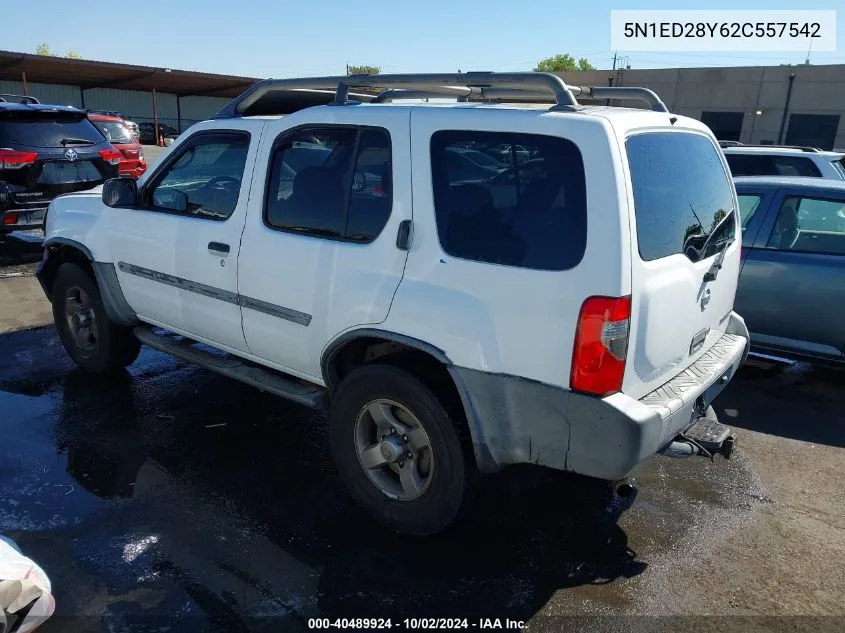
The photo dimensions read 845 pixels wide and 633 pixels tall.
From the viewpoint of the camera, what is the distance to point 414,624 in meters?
2.75

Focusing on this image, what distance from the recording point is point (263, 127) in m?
3.77

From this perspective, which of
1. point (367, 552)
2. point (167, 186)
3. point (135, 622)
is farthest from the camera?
point (167, 186)

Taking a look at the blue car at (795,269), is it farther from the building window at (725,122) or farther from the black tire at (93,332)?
the building window at (725,122)

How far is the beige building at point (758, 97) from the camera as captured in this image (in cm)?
3972

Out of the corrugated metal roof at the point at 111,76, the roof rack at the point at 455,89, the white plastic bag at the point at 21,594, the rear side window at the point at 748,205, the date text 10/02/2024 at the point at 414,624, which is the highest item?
the corrugated metal roof at the point at 111,76

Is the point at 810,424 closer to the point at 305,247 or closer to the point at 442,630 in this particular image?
the point at 442,630

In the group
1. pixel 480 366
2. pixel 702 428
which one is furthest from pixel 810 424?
pixel 480 366

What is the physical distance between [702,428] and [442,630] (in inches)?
62.3

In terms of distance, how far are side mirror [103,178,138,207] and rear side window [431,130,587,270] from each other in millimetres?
2335

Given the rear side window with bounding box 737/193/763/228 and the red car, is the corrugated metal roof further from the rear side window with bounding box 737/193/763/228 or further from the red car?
the rear side window with bounding box 737/193/763/228

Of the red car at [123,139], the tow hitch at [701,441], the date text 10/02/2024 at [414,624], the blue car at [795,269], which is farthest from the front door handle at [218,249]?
the red car at [123,139]

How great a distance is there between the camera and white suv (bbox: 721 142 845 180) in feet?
28.2

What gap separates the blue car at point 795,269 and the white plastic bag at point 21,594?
16.4ft

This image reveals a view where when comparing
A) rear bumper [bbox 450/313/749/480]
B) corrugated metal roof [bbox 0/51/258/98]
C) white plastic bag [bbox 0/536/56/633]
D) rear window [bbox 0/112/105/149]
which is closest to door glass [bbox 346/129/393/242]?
rear bumper [bbox 450/313/749/480]
